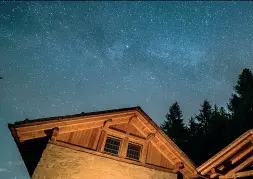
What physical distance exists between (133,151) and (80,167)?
3.51 meters

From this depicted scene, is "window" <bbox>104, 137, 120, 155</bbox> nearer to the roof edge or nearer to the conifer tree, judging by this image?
the roof edge

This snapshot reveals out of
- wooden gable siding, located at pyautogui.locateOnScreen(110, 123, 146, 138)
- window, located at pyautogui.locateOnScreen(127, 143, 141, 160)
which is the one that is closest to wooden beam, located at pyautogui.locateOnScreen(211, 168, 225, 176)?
window, located at pyautogui.locateOnScreen(127, 143, 141, 160)

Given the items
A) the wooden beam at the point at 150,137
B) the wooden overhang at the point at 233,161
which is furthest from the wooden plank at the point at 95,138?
the wooden overhang at the point at 233,161

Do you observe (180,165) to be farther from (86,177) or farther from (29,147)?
(29,147)

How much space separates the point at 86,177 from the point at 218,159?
6.77m

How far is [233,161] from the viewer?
37.1 ft

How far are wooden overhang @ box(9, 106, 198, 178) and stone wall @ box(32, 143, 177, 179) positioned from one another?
700 mm

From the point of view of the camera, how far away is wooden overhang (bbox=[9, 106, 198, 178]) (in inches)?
406

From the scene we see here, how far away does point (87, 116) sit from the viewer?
11.6 m

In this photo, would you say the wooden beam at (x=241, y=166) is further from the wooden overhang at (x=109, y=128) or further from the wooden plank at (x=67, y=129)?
the wooden plank at (x=67, y=129)

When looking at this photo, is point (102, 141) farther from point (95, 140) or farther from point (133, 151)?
point (133, 151)

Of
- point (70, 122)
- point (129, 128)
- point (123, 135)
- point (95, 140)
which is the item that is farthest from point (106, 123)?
point (70, 122)

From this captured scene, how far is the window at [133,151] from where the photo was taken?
12941 millimetres

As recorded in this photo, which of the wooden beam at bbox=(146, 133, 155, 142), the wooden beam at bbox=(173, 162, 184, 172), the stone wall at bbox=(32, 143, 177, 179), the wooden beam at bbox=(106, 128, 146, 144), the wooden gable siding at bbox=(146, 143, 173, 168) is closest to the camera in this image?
the stone wall at bbox=(32, 143, 177, 179)
